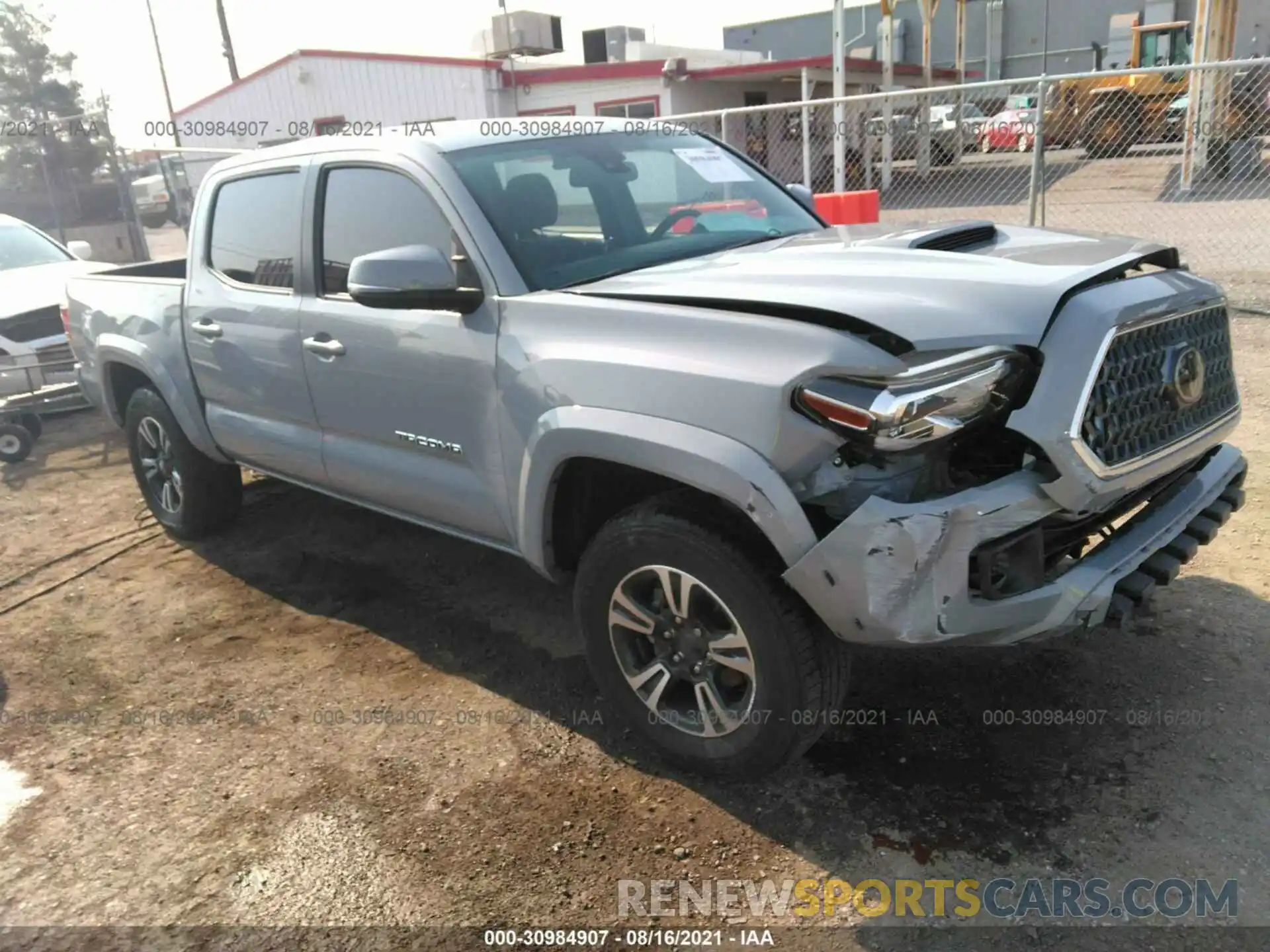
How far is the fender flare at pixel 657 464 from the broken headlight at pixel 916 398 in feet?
0.70

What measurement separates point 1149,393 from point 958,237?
0.85m

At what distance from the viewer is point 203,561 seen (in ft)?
17.0

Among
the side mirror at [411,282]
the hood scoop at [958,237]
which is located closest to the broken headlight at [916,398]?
the hood scoop at [958,237]

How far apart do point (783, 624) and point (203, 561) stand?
3.65 metres

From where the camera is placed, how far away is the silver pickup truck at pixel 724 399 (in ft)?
Result: 8.03

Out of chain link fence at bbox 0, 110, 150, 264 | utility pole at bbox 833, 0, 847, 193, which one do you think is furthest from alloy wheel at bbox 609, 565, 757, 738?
chain link fence at bbox 0, 110, 150, 264

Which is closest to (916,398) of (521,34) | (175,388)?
(175,388)

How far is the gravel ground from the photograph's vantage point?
2.66m

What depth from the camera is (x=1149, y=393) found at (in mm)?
2705

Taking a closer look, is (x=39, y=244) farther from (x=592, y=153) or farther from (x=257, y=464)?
(x=592, y=153)

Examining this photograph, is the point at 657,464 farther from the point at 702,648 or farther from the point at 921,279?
the point at 921,279

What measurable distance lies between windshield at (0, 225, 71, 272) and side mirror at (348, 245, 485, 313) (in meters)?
7.79

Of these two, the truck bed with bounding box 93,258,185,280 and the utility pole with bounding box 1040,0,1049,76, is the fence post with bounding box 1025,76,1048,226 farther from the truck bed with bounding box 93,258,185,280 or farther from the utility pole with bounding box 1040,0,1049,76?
the utility pole with bounding box 1040,0,1049,76

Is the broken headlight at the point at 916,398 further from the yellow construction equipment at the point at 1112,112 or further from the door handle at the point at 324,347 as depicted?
the yellow construction equipment at the point at 1112,112
